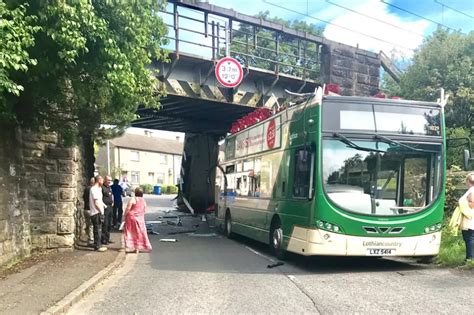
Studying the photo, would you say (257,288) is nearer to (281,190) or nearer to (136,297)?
(136,297)

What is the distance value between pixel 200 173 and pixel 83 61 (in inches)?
857

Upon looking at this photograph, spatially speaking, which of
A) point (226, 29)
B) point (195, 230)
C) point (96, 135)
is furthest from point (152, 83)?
point (195, 230)

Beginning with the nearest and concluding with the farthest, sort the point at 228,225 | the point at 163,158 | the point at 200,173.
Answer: the point at 228,225
the point at 200,173
the point at 163,158

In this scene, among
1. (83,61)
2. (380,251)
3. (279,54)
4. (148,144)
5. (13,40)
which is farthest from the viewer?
(148,144)

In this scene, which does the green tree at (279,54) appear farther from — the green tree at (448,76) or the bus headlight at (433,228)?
the bus headlight at (433,228)

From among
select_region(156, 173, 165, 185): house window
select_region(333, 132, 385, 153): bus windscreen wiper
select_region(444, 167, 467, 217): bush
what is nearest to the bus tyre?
select_region(333, 132, 385, 153): bus windscreen wiper

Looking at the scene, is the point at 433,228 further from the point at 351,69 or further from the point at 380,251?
the point at 351,69

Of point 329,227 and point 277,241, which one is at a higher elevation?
point 329,227

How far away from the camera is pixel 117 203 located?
19.6 m

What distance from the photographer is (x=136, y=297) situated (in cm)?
796

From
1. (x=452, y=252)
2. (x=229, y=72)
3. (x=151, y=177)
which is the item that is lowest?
(x=452, y=252)

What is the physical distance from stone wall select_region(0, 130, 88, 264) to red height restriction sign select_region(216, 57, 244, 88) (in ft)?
23.9

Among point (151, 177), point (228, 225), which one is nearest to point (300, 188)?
point (228, 225)

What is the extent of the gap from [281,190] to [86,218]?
17.7 feet
